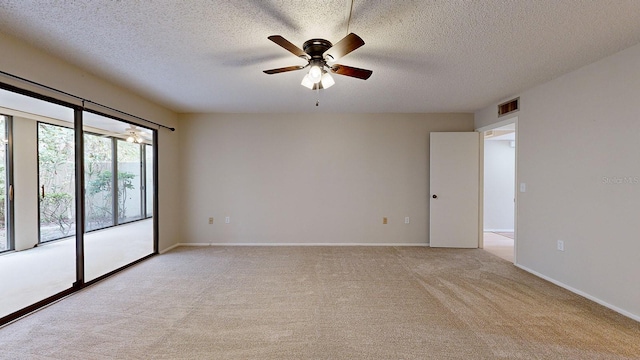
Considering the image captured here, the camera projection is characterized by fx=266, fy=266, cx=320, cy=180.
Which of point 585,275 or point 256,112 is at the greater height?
point 256,112

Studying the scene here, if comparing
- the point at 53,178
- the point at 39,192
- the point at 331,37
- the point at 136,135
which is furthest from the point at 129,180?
the point at 331,37

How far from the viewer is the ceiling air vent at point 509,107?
3.72m

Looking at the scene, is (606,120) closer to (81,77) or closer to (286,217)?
(286,217)

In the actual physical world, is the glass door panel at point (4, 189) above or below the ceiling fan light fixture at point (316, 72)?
below

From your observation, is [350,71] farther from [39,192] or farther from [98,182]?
[98,182]

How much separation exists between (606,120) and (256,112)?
446 cm

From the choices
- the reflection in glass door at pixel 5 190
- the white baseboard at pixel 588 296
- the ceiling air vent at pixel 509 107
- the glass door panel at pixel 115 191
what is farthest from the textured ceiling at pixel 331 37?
the reflection in glass door at pixel 5 190

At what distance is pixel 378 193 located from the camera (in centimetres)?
479

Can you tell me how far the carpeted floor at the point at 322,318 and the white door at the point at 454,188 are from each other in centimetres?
111

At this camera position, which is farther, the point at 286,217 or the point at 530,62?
the point at 286,217

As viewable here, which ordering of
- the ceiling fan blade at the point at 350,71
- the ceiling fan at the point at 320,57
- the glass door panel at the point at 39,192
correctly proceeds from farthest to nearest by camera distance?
the glass door panel at the point at 39,192, the ceiling fan blade at the point at 350,71, the ceiling fan at the point at 320,57

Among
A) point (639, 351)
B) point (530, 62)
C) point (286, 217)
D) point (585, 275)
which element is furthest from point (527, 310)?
point (286, 217)

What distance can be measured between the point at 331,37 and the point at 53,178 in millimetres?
5548

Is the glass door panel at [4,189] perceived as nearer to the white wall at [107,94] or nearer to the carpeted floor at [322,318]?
the white wall at [107,94]
